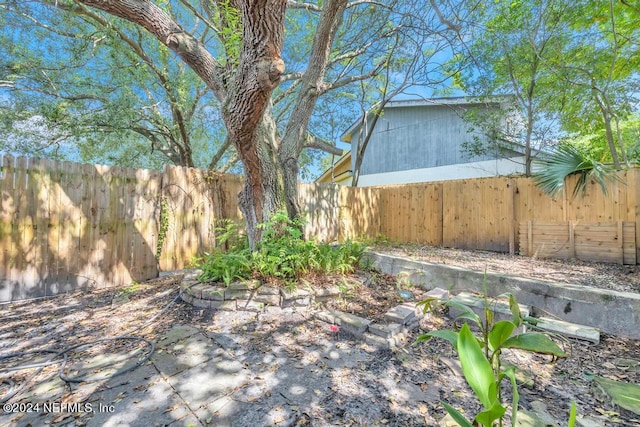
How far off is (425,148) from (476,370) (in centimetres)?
963

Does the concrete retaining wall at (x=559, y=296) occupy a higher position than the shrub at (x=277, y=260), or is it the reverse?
the shrub at (x=277, y=260)

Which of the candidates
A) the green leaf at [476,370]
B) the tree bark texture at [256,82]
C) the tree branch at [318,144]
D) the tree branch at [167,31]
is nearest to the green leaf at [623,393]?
the green leaf at [476,370]

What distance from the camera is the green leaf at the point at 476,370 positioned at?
0.91m

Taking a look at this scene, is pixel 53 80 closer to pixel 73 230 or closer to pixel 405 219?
pixel 73 230

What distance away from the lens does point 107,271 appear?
3.47 m

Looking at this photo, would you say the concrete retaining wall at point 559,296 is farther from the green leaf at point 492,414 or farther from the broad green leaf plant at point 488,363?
the green leaf at point 492,414

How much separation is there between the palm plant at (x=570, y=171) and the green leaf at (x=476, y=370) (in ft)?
16.4

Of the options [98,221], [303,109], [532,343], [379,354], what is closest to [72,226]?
[98,221]

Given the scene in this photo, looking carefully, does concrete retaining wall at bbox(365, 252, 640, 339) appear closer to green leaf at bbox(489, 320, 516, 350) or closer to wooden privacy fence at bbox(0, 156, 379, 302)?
green leaf at bbox(489, 320, 516, 350)

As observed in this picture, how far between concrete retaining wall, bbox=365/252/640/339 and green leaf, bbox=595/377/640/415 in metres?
0.99

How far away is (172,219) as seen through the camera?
4.01m

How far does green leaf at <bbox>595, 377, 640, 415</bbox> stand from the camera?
1.39m

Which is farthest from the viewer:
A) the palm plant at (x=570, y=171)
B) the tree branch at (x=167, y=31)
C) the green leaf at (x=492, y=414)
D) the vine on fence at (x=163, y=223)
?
the palm plant at (x=570, y=171)

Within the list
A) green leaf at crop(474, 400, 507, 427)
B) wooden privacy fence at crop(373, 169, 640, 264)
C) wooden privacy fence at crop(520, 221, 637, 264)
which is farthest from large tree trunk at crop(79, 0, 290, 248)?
wooden privacy fence at crop(520, 221, 637, 264)
